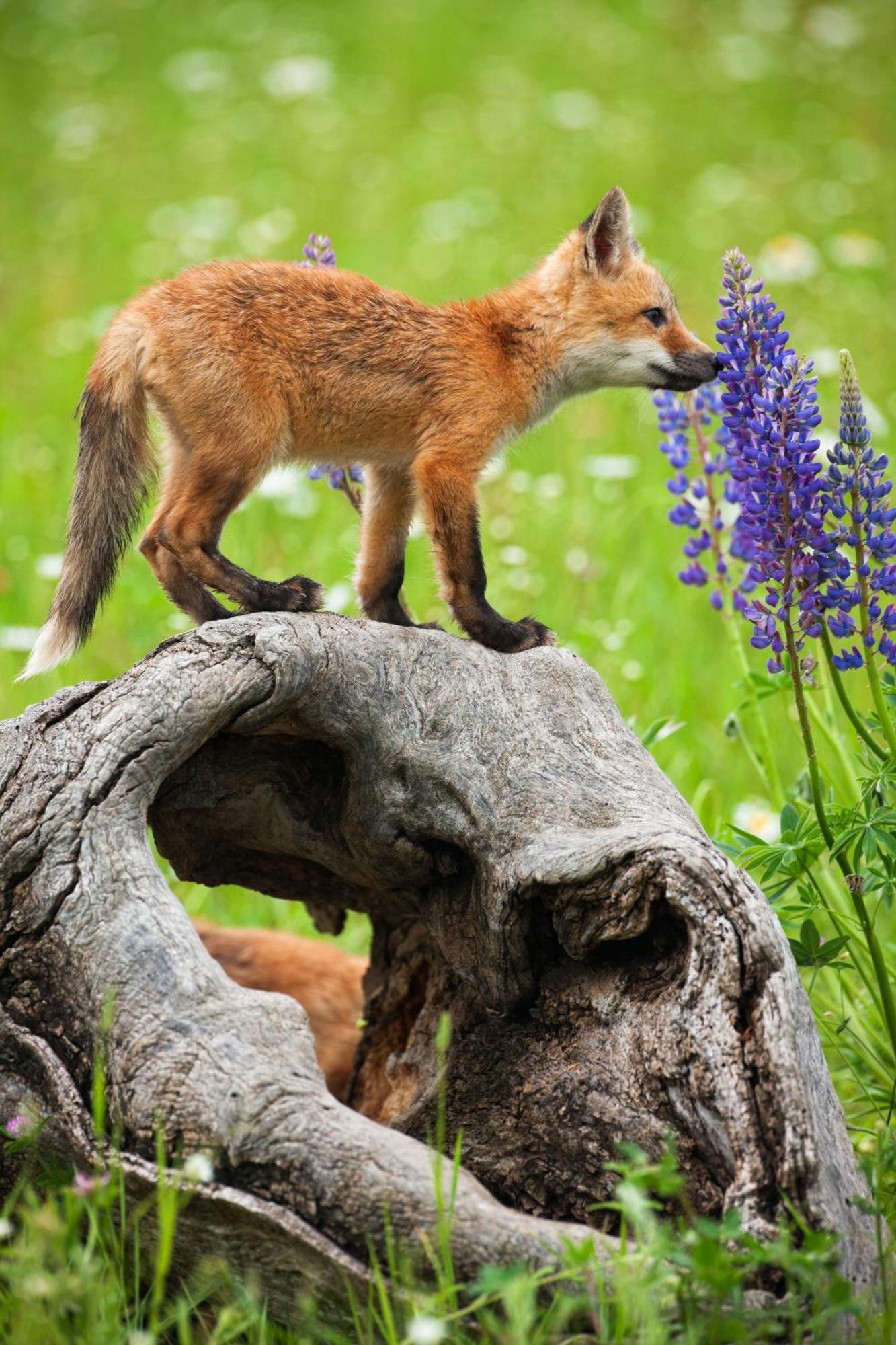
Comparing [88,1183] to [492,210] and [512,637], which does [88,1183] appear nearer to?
[512,637]

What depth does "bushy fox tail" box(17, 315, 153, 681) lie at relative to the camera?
11.8 ft

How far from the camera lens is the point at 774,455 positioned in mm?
3049

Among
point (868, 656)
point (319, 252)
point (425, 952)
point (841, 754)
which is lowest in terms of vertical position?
point (425, 952)

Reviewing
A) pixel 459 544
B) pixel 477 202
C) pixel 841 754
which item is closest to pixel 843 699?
pixel 841 754

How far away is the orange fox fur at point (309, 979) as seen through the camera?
4.49 meters

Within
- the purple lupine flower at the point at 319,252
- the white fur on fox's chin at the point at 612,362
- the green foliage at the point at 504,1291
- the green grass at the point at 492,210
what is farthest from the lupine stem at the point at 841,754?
the purple lupine flower at the point at 319,252

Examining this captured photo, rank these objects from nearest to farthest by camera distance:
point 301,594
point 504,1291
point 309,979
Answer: point 504,1291
point 301,594
point 309,979

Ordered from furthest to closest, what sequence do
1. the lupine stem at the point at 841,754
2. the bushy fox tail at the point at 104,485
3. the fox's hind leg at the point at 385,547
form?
the fox's hind leg at the point at 385,547
the lupine stem at the point at 841,754
the bushy fox tail at the point at 104,485

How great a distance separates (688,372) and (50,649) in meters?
1.96

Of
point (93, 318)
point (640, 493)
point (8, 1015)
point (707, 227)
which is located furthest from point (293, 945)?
point (707, 227)

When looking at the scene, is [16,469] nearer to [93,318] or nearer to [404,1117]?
[93,318]

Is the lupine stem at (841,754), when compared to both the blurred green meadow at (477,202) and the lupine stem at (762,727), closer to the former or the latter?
the lupine stem at (762,727)

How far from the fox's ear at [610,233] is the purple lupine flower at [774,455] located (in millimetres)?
1148

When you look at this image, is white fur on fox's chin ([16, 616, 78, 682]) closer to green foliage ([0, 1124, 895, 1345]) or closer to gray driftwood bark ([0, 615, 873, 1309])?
gray driftwood bark ([0, 615, 873, 1309])
